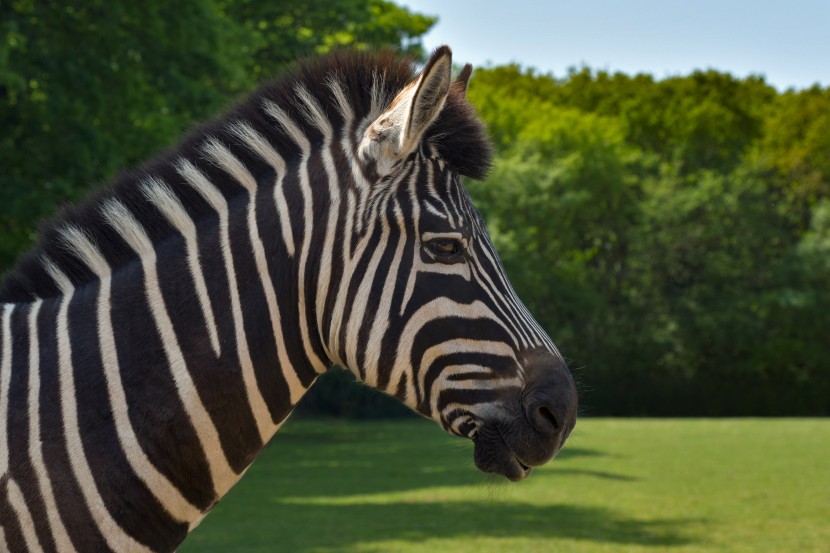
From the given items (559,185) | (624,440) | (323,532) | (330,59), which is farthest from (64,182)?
(559,185)

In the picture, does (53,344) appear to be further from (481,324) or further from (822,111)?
(822,111)

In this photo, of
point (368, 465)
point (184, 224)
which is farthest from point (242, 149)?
point (368, 465)

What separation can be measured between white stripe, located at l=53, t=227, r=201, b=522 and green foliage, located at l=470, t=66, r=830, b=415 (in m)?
42.7

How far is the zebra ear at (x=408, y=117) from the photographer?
9.31ft

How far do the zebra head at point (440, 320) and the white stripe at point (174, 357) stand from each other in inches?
16.5

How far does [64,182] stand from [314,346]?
48.3 feet

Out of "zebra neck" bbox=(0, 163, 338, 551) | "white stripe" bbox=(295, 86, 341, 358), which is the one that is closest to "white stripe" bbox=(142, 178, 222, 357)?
"zebra neck" bbox=(0, 163, 338, 551)

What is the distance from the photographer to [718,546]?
1170 cm

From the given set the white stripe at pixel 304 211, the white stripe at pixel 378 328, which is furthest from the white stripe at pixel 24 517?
the white stripe at pixel 378 328

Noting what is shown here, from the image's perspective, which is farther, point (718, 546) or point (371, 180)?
point (718, 546)

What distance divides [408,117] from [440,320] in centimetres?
56

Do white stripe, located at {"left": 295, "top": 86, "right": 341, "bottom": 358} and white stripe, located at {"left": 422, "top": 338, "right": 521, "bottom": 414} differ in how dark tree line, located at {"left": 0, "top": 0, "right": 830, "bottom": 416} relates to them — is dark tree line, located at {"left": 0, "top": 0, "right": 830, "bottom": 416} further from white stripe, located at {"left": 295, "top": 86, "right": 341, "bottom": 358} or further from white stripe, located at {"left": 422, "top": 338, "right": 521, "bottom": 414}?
white stripe, located at {"left": 422, "top": 338, "right": 521, "bottom": 414}

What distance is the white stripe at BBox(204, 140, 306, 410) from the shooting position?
9.81ft

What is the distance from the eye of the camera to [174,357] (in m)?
2.91
